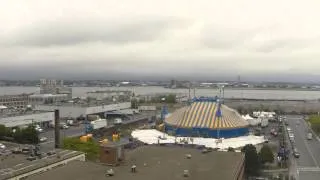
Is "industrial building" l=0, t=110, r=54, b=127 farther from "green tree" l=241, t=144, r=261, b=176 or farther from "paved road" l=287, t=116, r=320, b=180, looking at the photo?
"paved road" l=287, t=116, r=320, b=180

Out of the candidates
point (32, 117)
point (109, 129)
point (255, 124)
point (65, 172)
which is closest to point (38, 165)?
point (65, 172)

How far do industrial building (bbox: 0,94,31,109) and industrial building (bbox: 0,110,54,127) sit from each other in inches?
1384

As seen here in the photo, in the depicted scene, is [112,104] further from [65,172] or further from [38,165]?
[65,172]

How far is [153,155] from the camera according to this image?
20.3 m

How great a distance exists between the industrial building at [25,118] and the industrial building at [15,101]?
35.2 meters

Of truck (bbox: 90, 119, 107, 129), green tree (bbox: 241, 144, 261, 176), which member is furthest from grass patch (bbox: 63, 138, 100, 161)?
truck (bbox: 90, 119, 107, 129)

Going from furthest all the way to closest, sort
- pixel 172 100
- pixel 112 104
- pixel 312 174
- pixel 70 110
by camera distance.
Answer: pixel 172 100 < pixel 112 104 < pixel 70 110 < pixel 312 174

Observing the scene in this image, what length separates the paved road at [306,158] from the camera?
2911cm

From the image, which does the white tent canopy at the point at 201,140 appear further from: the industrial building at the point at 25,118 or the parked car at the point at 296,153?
the industrial building at the point at 25,118

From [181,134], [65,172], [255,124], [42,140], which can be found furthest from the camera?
[255,124]

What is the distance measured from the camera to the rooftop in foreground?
1555 centimetres

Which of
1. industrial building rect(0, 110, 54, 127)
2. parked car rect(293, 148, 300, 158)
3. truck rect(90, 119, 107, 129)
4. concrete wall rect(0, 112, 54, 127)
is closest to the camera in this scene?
parked car rect(293, 148, 300, 158)

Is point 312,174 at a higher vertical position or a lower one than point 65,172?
lower

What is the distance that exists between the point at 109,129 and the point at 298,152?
73.3ft
